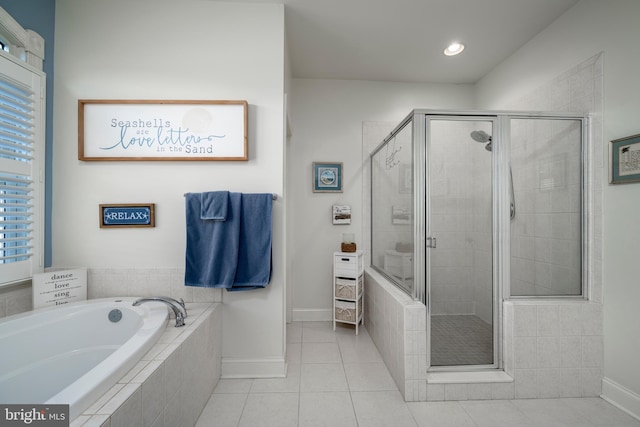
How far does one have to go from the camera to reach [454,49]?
98.5 inches

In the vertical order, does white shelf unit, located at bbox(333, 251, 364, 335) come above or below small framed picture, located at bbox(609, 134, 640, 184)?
below

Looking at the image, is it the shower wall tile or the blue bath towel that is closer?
the shower wall tile

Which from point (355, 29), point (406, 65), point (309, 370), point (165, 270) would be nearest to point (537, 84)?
point (406, 65)

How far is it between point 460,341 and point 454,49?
2474mm

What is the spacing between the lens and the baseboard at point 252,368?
196cm

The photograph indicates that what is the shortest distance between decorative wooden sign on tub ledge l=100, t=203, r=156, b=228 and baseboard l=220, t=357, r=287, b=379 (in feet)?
3.76

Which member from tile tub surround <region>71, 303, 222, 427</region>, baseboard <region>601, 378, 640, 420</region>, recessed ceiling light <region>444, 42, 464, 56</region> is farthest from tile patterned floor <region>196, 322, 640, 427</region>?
recessed ceiling light <region>444, 42, 464, 56</region>

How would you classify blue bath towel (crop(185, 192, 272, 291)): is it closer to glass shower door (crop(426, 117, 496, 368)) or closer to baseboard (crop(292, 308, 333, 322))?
glass shower door (crop(426, 117, 496, 368))

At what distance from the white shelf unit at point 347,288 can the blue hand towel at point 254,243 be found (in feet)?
3.23

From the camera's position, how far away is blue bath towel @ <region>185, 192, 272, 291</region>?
187 cm

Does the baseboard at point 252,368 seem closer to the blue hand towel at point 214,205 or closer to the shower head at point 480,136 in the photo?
the blue hand towel at point 214,205

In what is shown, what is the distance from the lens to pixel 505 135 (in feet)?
5.96

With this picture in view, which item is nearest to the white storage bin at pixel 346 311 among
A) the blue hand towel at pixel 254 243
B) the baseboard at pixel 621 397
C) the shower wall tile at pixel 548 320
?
the blue hand towel at pixel 254 243

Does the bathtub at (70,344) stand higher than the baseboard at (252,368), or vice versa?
the bathtub at (70,344)
